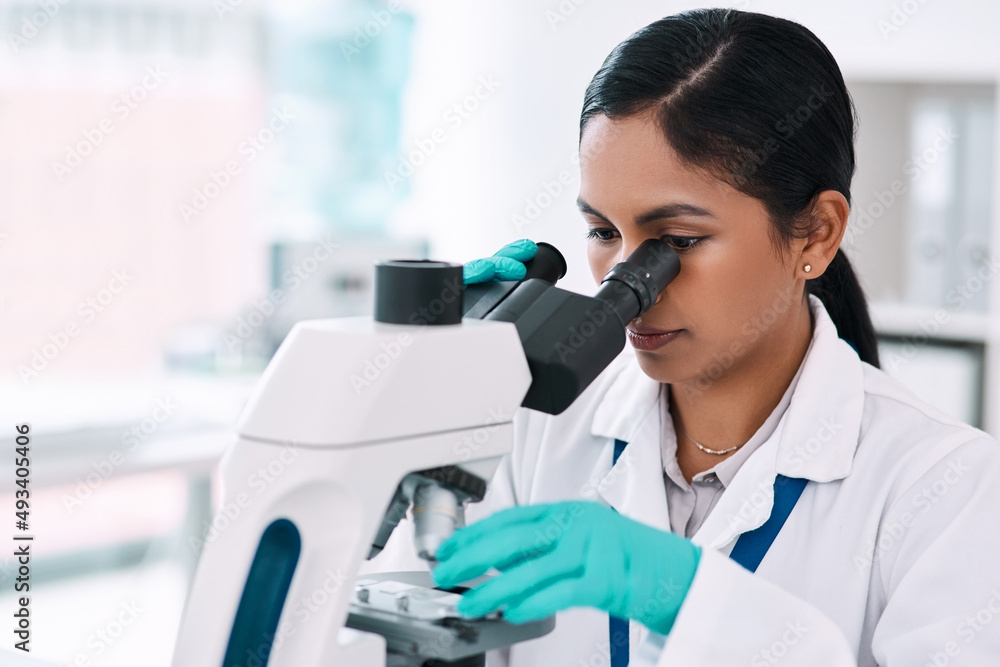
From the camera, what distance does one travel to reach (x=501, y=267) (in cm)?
113

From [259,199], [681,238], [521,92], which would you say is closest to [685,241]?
[681,238]

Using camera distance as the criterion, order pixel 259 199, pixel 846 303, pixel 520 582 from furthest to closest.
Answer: pixel 259 199
pixel 846 303
pixel 520 582

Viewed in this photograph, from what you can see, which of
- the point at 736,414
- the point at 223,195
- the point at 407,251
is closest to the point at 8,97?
the point at 223,195

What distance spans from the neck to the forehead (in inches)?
11.3

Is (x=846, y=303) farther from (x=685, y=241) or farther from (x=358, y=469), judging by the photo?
(x=358, y=469)

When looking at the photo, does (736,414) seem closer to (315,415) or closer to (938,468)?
(938,468)

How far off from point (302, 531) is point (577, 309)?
315mm

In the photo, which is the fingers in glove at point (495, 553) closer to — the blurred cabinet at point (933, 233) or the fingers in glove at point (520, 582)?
the fingers in glove at point (520, 582)

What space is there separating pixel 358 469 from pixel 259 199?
4440mm

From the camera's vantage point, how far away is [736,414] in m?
1.38

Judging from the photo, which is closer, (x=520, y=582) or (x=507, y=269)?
(x=520, y=582)

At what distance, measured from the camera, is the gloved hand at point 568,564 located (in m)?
0.84

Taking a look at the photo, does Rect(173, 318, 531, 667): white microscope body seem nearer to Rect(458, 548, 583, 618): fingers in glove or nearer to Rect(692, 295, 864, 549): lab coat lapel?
Rect(458, 548, 583, 618): fingers in glove

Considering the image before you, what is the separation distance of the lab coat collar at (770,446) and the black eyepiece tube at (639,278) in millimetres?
314
